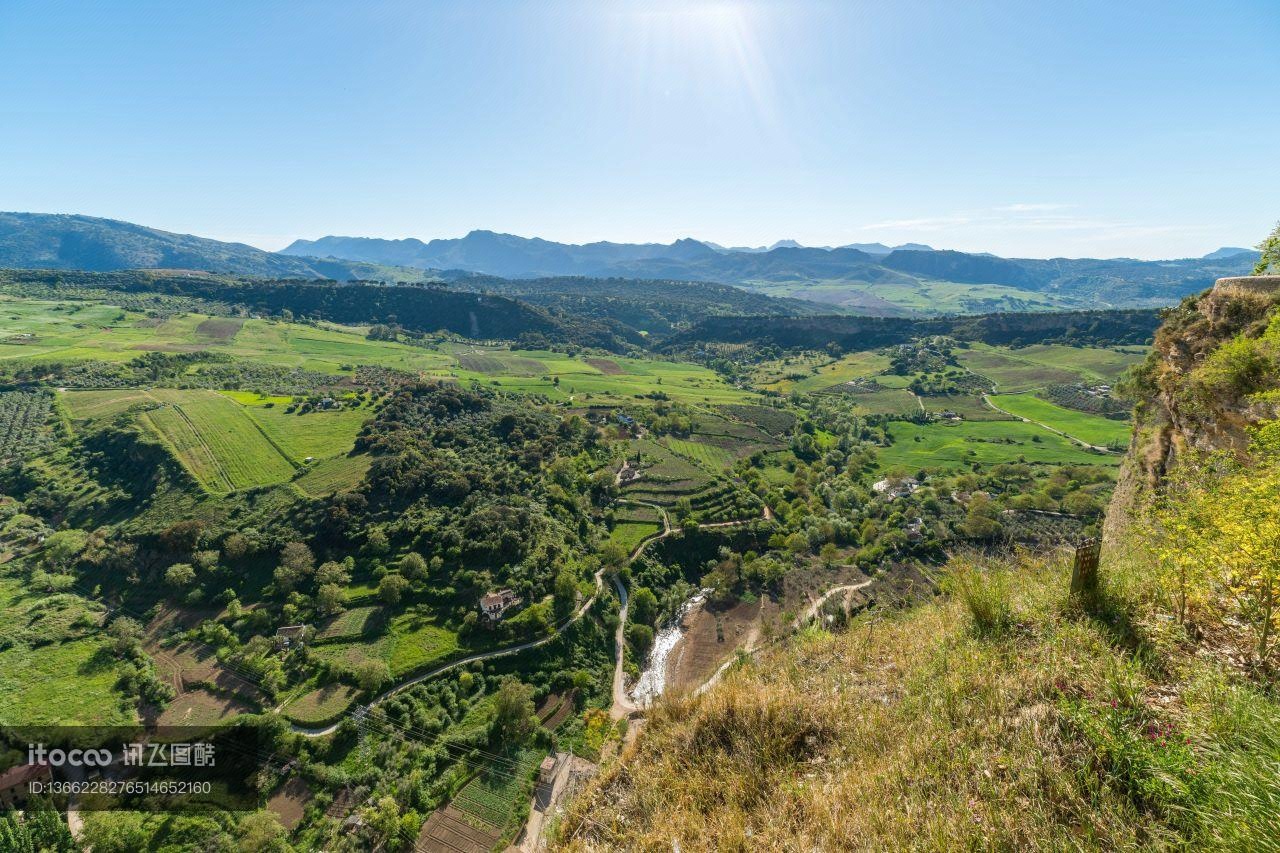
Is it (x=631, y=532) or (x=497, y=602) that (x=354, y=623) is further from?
(x=631, y=532)

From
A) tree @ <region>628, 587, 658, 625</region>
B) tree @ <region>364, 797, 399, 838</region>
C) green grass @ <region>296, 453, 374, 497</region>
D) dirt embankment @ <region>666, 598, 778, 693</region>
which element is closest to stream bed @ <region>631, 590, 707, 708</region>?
dirt embankment @ <region>666, 598, 778, 693</region>

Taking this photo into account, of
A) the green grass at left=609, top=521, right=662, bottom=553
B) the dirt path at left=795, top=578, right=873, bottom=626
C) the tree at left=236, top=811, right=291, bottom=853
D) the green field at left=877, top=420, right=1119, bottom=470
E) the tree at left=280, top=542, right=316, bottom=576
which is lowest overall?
the tree at left=236, top=811, right=291, bottom=853

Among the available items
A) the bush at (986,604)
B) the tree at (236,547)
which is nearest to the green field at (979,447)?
the bush at (986,604)

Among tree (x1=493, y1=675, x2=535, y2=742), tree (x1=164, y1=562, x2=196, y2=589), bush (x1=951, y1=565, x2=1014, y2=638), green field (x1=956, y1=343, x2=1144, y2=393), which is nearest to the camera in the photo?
bush (x1=951, y1=565, x2=1014, y2=638)

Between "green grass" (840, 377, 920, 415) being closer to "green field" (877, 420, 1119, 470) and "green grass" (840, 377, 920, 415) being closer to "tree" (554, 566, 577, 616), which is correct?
"green field" (877, 420, 1119, 470)

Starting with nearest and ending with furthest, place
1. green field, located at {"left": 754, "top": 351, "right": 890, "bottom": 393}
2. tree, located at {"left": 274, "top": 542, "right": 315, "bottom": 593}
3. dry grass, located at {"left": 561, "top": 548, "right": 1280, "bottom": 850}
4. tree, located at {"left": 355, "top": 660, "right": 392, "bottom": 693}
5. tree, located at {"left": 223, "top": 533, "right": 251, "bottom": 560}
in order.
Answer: dry grass, located at {"left": 561, "top": 548, "right": 1280, "bottom": 850} → tree, located at {"left": 355, "top": 660, "right": 392, "bottom": 693} → tree, located at {"left": 274, "top": 542, "right": 315, "bottom": 593} → tree, located at {"left": 223, "top": 533, "right": 251, "bottom": 560} → green field, located at {"left": 754, "top": 351, "right": 890, "bottom": 393}

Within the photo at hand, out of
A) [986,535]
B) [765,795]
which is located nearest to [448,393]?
[986,535]

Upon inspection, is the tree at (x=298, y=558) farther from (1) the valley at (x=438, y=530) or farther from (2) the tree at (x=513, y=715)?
(2) the tree at (x=513, y=715)
